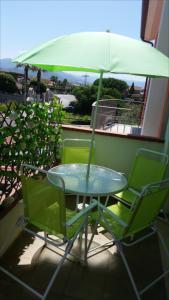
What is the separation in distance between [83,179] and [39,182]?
682mm

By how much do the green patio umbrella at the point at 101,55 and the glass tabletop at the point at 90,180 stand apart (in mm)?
876

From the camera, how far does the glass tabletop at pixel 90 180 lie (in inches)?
89.3

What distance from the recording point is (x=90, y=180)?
8.45 feet

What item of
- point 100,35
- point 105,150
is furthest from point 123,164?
point 100,35

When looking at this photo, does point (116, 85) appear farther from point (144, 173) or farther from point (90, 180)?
point (90, 180)

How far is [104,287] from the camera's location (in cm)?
222

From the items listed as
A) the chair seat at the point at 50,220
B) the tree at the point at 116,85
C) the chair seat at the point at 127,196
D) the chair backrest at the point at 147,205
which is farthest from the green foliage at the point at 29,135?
the tree at the point at 116,85

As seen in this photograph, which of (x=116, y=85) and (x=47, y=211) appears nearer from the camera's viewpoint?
(x=47, y=211)

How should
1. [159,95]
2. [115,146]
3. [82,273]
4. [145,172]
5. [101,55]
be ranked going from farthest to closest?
[159,95] < [115,146] < [145,172] < [82,273] < [101,55]

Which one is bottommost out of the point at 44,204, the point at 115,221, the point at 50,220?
the point at 115,221

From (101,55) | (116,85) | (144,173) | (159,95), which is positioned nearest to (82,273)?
(144,173)

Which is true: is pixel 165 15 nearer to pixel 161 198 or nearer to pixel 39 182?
pixel 161 198

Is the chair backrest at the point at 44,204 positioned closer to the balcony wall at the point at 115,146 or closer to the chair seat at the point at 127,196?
the chair seat at the point at 127,196

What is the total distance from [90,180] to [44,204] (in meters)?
0.67
